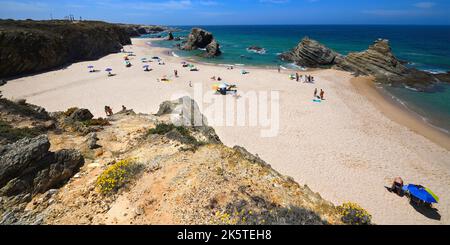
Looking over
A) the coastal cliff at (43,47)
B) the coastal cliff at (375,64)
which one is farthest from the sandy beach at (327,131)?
the coastal cliff at (375,64)

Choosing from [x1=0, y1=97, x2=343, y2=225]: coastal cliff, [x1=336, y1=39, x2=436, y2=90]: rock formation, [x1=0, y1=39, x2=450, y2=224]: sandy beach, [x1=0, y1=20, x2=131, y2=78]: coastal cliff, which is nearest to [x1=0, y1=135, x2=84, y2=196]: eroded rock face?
[x1=0, y1=97, x2=343, y2=225]: coastal cliff

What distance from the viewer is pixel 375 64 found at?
40125 mm

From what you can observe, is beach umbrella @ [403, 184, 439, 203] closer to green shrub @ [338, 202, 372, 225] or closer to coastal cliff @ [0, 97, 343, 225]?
green shrub @ [338, 202, 372, 225]

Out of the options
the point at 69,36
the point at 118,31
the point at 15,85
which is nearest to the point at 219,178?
the point at 15,85

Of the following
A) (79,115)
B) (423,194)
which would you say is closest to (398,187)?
(423,194)

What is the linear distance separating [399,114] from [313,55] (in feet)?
90.0

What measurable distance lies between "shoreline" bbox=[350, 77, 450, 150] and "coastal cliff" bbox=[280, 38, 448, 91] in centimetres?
549

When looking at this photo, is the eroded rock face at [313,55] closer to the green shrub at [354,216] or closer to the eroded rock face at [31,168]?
the green shrub at [354,216]

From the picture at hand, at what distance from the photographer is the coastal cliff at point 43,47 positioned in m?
33.1

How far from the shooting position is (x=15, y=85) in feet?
97.6

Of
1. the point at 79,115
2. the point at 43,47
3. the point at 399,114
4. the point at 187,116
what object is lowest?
the point at 399,114

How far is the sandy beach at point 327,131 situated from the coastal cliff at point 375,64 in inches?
209

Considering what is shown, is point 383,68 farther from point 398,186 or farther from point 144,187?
point 144,187
